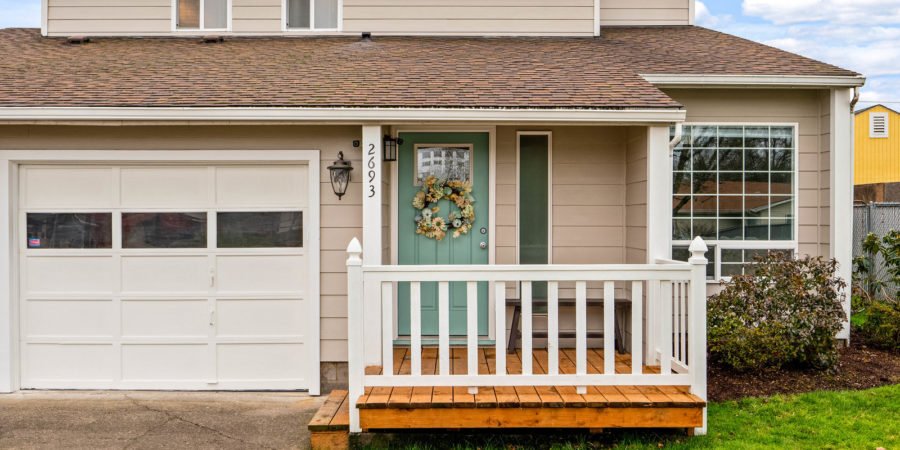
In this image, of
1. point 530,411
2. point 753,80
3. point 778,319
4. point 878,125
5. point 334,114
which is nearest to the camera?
point 530,411

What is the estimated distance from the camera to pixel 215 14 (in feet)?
21.8

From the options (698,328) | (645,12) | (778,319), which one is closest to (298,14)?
(645,12)

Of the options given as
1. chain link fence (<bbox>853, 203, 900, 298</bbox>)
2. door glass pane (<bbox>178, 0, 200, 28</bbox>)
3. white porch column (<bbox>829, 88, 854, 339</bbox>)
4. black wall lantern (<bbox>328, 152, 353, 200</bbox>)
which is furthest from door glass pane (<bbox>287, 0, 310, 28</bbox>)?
chain link fence (<bbox>853, 203, 900, 298</bbox>)

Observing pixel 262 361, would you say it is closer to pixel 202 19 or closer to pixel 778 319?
pixel 202 19

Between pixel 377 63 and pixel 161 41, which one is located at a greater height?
pixel 161 41

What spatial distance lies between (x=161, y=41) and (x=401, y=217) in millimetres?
3273

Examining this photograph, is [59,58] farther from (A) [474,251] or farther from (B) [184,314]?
(A) [474,251]

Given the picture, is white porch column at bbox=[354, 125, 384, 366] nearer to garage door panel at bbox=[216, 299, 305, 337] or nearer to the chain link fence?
garage door panel at bbox=[216, 299, 305, 337]

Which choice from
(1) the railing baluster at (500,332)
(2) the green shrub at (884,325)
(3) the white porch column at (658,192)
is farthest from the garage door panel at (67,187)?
(2) the green shrub at (884,325)

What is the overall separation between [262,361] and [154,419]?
3.06 feet

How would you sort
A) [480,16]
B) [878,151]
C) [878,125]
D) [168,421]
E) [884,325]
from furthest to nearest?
[878,125] < [878,151] < [480,16] < [884,325] < [168,421]

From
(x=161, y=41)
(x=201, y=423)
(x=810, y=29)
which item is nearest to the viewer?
(x=201, y=423)

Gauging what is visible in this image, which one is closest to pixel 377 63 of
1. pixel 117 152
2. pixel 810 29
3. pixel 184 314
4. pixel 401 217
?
pixel 401 217

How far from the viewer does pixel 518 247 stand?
5504 millimetres
